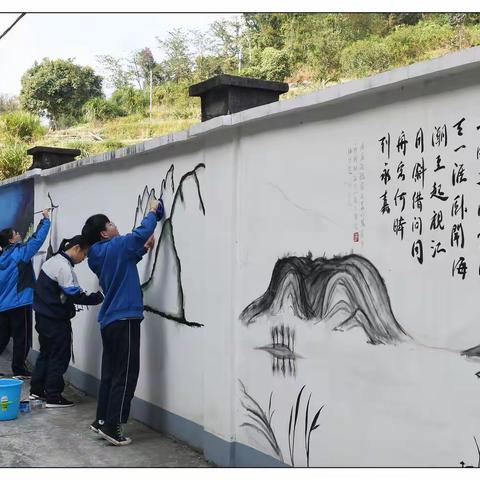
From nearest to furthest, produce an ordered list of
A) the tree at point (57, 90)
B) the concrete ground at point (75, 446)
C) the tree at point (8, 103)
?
the concrete ground at point (75, 446), the tree at point (57, 90), the tree at point (8, 103)

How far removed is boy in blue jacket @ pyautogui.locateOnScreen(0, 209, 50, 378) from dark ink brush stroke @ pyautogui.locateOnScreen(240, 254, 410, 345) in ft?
13.3

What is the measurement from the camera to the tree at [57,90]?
39.0 metres

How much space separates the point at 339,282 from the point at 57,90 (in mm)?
38259

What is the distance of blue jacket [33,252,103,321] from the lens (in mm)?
5945

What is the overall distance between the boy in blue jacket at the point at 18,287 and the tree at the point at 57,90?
105 ft

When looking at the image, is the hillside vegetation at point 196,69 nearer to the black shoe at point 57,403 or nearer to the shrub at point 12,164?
the shrub at point 12,164

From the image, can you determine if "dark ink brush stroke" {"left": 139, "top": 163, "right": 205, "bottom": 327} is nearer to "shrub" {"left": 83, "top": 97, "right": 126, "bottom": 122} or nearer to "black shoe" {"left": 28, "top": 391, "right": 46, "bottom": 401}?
"black shoe" {"left": 28, "top": 391, "right": 46, "bottom": 401}

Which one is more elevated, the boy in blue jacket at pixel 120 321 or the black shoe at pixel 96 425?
the boy in blue jacket at pixel 120 321

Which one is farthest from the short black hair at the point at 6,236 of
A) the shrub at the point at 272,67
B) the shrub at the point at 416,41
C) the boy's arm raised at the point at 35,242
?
the shrub at the point at 272,67

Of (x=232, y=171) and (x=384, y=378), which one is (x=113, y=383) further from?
(x=384, y=378)

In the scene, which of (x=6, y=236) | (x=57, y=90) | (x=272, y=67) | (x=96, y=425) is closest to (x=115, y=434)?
(x=96, y=425)

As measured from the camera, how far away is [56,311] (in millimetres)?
6160

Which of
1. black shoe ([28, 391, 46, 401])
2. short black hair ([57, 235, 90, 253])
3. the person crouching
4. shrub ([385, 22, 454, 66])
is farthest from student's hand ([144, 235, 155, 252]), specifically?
shrub ([385, 22, 454, 66])

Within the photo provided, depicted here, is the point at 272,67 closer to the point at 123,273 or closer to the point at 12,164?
the point at 12,164
